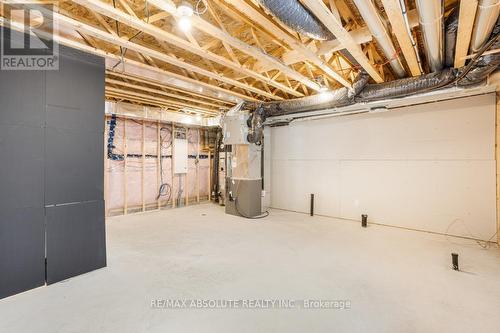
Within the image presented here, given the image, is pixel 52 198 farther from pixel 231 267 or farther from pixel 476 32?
pixel 476 32

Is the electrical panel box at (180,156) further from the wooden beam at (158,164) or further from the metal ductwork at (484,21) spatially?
the metal ductwork at (484,21)

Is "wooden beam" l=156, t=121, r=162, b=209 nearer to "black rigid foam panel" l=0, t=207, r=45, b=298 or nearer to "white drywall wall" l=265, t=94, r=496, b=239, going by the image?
"white drywall wall" l=265, t=94, r=496, b=239

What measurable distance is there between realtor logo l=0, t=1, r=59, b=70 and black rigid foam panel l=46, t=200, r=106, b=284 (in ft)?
4.49

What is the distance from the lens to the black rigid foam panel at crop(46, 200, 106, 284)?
2.35m

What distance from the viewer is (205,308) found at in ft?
6.50

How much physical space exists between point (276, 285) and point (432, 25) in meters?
2.68

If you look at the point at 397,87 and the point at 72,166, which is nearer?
the point at 72,166

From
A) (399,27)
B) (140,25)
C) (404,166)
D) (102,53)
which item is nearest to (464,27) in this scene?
(399,27)

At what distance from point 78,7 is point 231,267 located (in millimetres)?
3160

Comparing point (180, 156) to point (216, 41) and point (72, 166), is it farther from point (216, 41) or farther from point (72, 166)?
point (216, 41)

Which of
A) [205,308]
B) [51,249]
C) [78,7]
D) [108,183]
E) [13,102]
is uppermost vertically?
[78,7]

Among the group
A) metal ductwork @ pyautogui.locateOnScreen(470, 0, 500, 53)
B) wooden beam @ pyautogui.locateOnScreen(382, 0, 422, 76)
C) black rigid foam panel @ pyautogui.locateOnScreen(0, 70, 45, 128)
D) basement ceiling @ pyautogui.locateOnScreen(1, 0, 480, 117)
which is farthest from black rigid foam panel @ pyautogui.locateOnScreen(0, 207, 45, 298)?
metal ductwork @ pyautogui.locateOnScreen(470, 0, 500, 53)

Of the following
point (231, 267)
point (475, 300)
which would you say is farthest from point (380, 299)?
point (231, 267)

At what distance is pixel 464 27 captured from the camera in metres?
2.15
